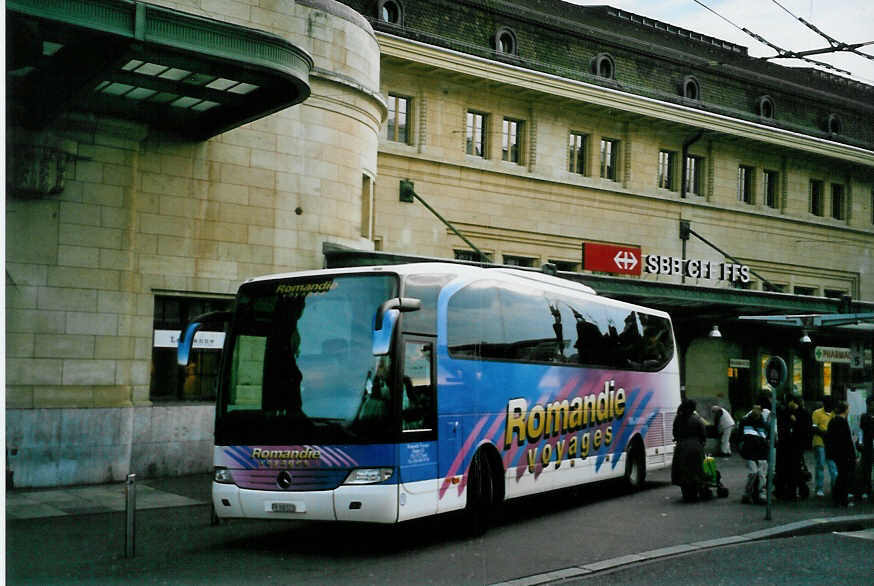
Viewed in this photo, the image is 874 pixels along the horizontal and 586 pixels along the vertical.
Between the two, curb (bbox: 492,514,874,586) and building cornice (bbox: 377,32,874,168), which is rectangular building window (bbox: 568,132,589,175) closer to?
building cornice (bbox: 377,32,874,168)

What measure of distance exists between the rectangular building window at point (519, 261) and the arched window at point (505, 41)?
243 inches

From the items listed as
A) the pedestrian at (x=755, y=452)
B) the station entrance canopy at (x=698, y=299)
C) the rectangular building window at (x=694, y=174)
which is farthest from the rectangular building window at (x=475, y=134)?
the pedestrian at (x=755, y=452)

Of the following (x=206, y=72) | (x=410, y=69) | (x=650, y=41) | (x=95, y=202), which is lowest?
(x=95, y=202)

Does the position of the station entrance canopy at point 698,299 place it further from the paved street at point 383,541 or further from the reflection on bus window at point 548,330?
the paved street at point 383,541

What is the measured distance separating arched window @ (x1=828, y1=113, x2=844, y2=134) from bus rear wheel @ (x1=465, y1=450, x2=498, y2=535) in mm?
33501

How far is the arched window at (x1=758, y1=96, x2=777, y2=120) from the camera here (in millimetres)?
39469

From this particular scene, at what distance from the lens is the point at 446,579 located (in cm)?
1005

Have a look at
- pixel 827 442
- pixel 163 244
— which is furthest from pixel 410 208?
pixel 827 442

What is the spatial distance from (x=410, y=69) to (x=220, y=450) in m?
19.2

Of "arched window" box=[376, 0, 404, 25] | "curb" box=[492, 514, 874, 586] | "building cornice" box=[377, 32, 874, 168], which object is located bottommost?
"curb" box=[492, 514, 874, 586]

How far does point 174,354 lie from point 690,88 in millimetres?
23888

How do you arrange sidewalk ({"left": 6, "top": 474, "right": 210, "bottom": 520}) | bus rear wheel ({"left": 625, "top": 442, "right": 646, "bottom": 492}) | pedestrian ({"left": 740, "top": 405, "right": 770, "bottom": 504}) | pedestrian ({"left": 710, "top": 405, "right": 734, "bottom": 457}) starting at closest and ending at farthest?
sidewalk ({"left": 6, "top": 474, "right": 210, "bottom": 520}) → pedestrian ({"left": 740, "top": 405, "right": 770, "bottom": 504}) → bus rear wheel ({"left": 625, "top": 442, "right": 646, "bottom": 492}) → pedestrian ({"left": 710, "top": 405, "right": 734, "bottom": 457})

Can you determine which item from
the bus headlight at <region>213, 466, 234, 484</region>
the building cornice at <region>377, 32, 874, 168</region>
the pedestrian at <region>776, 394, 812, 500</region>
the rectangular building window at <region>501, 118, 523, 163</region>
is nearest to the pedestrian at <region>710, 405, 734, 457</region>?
the pedestrian at <region>776, 394, 812, 500</region>

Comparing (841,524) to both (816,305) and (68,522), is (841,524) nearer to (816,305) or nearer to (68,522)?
(68,522)
